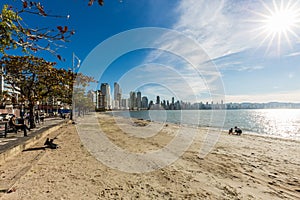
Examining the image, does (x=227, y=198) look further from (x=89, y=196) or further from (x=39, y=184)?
(x=39, y=184)

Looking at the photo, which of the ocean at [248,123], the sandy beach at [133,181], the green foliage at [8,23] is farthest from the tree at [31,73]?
the ocean at [248,123]

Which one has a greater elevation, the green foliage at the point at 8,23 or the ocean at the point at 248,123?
the green foliage at the point at 8,23

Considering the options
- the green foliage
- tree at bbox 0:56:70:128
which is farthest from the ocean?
the green foliage

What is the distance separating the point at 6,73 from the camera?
12.1 metres

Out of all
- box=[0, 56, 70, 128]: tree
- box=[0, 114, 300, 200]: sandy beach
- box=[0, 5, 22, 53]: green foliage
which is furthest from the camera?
box=[0, 56, 70, 128]: tree

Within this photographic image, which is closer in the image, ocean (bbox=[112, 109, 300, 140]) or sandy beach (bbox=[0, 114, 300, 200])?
sandy beach (bbox=[0, 114, 300, 200])

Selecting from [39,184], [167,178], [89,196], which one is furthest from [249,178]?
[39,184]

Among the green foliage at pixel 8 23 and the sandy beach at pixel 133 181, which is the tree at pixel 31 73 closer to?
the sandy beach at pixel 133 181

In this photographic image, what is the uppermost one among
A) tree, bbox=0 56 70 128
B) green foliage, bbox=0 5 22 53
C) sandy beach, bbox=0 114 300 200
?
tree, bbox=0 56 70 128

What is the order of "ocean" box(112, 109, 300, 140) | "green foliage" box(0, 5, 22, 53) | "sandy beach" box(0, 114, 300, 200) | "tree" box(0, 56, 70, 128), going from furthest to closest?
"ocean" box(112, 109, 300, 140) → "tree" box(0, 56, 70, 128) → "sandy beach" box(0, 114, 300, 200) → "green foliage" box(0, 5, 22, 53)

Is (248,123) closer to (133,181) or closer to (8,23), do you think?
(133,181)

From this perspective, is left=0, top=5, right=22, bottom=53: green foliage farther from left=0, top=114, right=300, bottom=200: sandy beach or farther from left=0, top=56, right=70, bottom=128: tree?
left=0, top=56, right=70, bottom=128: tree

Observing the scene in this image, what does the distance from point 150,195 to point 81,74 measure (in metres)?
15.5

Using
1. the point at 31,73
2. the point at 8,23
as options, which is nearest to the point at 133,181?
the point at 8,23
